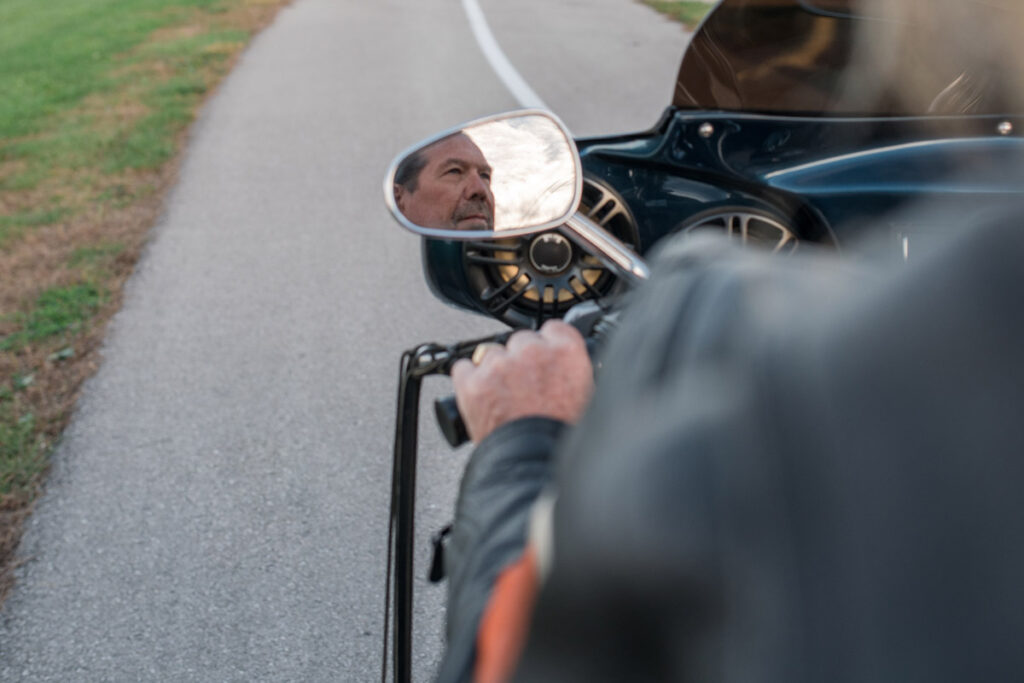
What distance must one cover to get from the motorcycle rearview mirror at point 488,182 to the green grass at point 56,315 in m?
3.89

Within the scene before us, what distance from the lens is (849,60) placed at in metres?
2.32

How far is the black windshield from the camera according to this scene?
81.4 inches

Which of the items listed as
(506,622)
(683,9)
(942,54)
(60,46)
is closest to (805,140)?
(942,54)

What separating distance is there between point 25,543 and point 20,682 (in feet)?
2.32

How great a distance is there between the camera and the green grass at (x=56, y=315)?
4965mm

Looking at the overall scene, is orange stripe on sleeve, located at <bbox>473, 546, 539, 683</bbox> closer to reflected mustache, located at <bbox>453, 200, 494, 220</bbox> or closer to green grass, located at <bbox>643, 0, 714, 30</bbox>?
reflected mustache, located at <bbox>453, 200, 494, 220</bbox>

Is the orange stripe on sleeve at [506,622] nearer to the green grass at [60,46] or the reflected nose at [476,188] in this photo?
the reflected nose at [476,188]

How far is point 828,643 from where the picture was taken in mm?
566

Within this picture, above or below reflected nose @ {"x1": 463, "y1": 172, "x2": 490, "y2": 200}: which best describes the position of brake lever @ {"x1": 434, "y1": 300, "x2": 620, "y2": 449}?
below

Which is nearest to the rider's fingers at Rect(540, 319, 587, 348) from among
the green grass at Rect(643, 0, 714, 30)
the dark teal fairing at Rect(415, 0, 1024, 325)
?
the dark teal fairing at Rect(415, 0, 1024, 325)

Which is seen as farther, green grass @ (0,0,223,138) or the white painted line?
green grass @ (0,0,223,138)

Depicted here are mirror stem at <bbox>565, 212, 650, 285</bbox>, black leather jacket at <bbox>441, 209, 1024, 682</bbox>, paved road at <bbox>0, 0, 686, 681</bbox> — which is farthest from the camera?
paved road at <bbox>0, 0, 686, 681</bbox>

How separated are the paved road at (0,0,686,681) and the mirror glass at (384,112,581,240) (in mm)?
1661

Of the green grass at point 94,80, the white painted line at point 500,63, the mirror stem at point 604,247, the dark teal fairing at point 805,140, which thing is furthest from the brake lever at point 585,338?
the green grass at point 94,80
